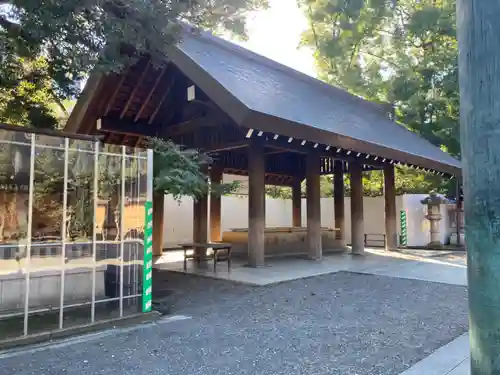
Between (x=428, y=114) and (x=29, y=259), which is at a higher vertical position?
(x=428, y=114)

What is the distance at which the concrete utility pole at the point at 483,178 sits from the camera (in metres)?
1.17

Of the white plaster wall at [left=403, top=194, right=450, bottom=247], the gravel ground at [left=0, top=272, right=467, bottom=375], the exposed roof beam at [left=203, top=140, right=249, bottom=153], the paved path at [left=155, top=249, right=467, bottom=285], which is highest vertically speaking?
the exposed roof beam at [left=203, top=140, right=249, bottom=153]

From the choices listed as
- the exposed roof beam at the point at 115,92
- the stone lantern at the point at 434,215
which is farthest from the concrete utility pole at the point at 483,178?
the stone lantern at the point at 434,215

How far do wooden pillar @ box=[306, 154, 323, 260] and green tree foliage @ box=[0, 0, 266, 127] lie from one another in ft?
15.7

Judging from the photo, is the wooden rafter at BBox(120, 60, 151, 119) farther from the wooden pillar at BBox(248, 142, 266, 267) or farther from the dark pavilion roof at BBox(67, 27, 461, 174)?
the wooden pillar at BBox(248, 142, 266, 267)

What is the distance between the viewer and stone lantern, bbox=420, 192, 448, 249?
1406 centimetres

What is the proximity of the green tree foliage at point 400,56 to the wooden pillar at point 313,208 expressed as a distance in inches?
304

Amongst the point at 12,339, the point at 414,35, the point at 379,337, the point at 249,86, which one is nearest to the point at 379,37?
the point at 414,35

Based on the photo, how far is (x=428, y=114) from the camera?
16656mm

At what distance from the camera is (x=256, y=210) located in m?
9.06

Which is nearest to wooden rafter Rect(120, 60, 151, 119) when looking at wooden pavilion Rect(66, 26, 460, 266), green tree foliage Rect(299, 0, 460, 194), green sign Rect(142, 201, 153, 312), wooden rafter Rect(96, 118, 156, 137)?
wooden pavilion Rect(66, 26, 460, 266)

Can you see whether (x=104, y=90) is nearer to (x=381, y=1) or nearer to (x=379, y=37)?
(x=381, y=1)

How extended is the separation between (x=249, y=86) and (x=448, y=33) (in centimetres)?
1174

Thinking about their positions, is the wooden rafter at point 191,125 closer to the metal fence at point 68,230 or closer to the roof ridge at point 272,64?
the roof ridge at point 272,64
